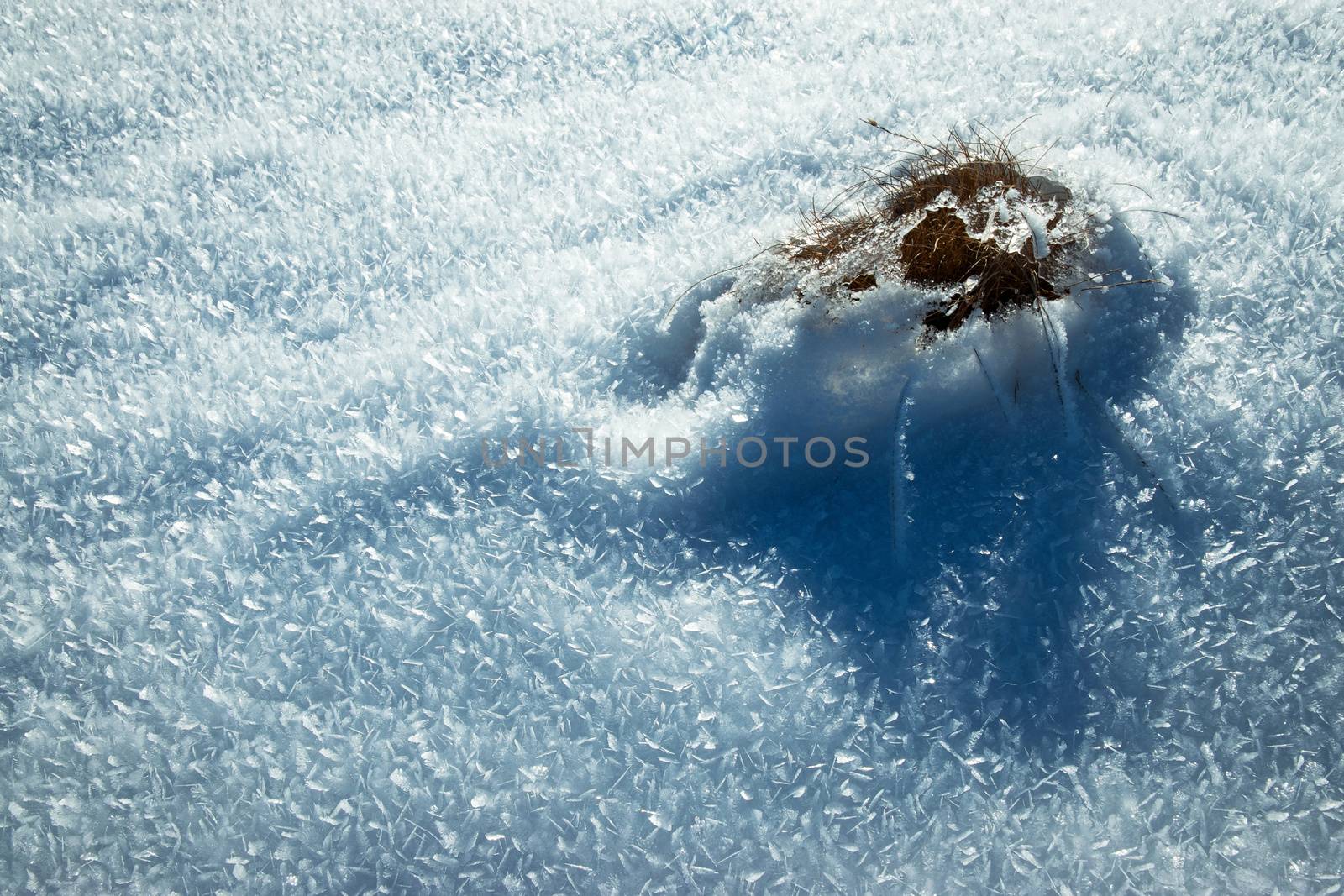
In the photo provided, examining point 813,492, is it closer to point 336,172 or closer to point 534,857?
point 534,857

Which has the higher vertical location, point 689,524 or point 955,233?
point 955,233

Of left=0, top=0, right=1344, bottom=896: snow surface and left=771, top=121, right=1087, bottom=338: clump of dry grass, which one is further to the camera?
left=771, top=121, right=1087, bottom=338: clump of dry grass

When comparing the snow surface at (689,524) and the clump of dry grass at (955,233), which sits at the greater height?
the clump of dry grass at (955,233)

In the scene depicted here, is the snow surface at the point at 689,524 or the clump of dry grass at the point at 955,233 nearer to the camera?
the snow surface at the point at 689,524

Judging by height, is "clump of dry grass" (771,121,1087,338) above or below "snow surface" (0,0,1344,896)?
above
